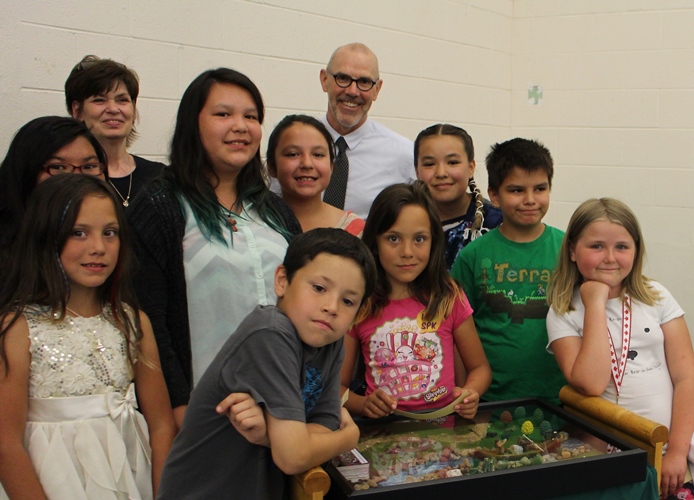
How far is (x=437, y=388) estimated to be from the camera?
6.79ft

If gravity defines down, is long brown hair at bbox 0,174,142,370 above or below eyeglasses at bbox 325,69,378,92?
below

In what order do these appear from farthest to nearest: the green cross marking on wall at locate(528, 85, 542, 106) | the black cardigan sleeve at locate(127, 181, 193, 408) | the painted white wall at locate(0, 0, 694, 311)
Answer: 1. the green cross marking on wall at locate(528, 85, 542, 106)
2. the painted white wall at locate(0, 0, 694, 311)
3. the black cardigan sleeve at locate(127, 181, 193, 408)

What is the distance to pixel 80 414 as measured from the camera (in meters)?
1.63

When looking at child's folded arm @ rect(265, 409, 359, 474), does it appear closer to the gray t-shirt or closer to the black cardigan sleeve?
the gray t-shirt

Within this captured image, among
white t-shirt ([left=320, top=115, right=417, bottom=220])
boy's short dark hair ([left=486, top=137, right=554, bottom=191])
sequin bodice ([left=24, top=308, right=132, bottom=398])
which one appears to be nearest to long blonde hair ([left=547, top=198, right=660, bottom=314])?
boy's short dark hair ([left=486, top=137, right=554, bottom=191])

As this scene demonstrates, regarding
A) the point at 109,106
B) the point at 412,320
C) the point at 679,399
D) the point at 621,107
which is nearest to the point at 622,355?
the point at 679,399

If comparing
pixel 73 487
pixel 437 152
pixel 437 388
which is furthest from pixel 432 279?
pixel 73 487

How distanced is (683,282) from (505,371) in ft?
8.03

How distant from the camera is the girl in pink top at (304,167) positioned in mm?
2248

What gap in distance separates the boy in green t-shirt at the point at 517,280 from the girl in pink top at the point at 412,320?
14 cm

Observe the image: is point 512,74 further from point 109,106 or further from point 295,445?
point 295,445

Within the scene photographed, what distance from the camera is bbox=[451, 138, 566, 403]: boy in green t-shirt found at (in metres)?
2.28

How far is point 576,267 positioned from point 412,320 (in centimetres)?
56

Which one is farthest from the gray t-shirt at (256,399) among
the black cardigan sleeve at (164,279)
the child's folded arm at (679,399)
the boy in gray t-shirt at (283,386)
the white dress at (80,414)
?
the child's folded arm at (679,399)
